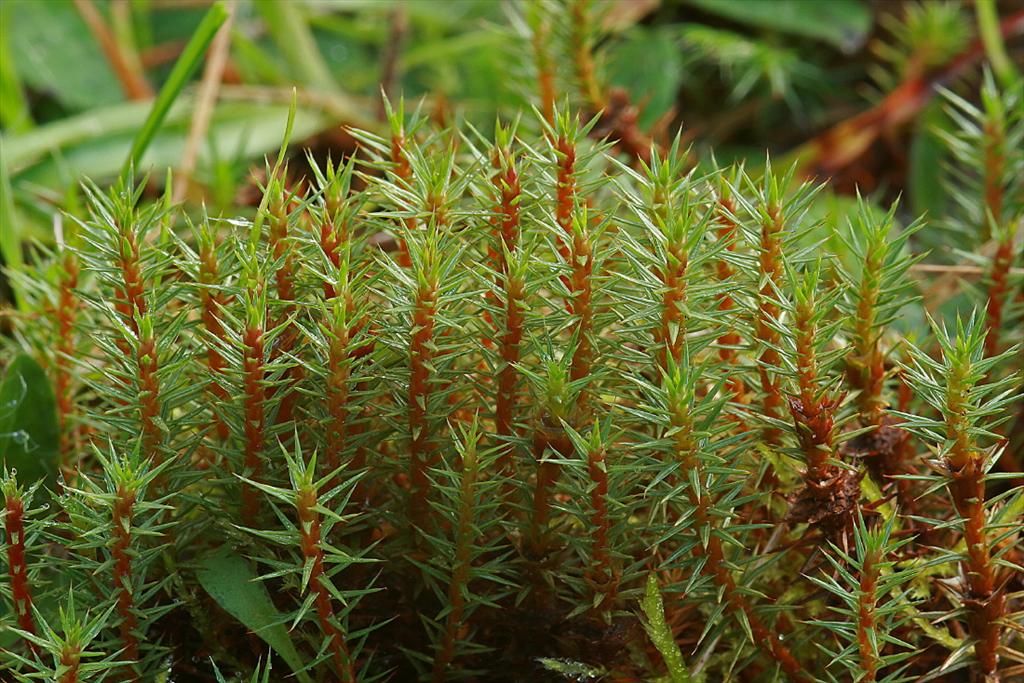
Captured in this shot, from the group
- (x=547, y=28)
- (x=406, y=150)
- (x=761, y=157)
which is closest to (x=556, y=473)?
(x=406, y=150)

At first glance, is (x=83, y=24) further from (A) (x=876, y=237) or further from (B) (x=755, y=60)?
(A) (x=876, y=237)

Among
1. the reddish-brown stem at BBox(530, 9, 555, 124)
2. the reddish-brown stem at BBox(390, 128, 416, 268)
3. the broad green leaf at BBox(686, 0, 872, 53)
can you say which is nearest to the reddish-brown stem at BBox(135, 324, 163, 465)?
the reddish-brown stem at BBox(390, 128, 416, 268)

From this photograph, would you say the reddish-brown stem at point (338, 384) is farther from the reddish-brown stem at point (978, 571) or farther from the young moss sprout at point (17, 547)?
the reddish-brown stem at point (978, 571)

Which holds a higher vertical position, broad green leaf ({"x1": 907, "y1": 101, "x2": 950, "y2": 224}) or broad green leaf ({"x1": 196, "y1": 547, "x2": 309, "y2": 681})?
broad green leaf ({"x1": 907, "y1": 101, "x2": 950, "y2": 224})

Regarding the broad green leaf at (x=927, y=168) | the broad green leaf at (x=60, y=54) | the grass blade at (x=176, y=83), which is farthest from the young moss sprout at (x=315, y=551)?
the broad green leaf at (x=60, y=54)

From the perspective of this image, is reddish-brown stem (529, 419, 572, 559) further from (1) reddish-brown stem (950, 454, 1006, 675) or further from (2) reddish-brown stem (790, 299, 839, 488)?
(1) reddish-brown stem (950, 454, 1006, 675)
